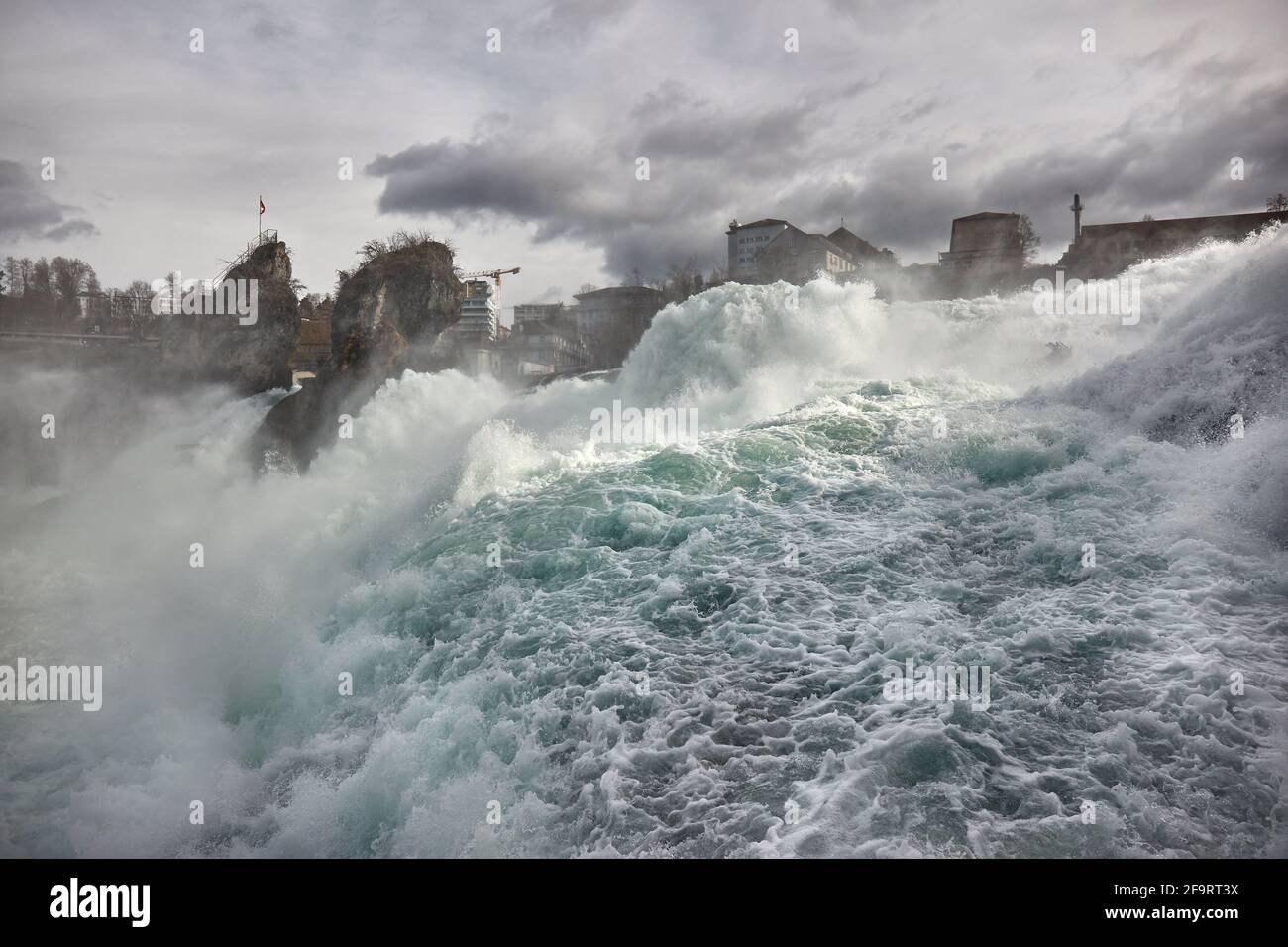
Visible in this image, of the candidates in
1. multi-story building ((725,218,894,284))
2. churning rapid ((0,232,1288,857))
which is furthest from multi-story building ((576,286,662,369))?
churning rapid ((0,232,1288,857))

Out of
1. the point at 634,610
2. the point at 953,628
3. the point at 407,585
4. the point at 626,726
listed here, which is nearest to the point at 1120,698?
the point at 953,628

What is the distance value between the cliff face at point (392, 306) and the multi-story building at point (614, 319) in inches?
413

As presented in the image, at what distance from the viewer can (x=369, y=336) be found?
30.1m

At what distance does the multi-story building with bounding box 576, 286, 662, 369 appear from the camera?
5356 centimetres

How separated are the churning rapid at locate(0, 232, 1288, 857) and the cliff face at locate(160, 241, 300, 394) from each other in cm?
1780

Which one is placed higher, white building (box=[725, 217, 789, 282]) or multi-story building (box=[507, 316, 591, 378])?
white building (box=[725, 217, 789, 282])

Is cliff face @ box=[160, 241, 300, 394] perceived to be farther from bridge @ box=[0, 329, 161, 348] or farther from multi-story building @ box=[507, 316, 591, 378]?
multi-story building @ box=[507, 316, 591, 378]

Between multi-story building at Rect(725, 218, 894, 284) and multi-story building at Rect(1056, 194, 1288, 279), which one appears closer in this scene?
multi-story building at Rect(1056, 194, 1288, 279)

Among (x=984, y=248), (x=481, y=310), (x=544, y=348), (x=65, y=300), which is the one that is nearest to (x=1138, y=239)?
(x=984, y=248)

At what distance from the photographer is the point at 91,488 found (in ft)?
88.4

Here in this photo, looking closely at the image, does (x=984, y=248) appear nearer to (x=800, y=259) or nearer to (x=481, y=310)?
(x=800, y=259)

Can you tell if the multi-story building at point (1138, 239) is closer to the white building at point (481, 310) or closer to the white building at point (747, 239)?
the white building at point (747, 239)

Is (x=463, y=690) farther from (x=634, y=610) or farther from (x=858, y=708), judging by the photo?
(x=858, y=708)
